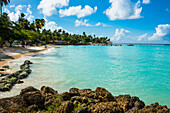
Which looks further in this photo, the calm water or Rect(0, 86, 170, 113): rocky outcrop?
the calm water

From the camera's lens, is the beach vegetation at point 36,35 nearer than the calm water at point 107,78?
No

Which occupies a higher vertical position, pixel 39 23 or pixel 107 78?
pixel 39 23

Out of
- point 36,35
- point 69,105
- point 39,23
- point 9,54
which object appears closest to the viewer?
point 69,105

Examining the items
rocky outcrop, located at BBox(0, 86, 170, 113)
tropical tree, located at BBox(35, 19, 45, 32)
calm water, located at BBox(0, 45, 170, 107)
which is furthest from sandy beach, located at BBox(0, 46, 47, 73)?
tropical tree, located at BBox(35, 19, 45, 32)

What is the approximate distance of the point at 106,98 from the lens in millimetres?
5688

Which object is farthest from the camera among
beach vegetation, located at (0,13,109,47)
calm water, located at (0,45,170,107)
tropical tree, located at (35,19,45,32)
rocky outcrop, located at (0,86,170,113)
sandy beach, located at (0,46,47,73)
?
tropical tree, located at (35,19,45,32)

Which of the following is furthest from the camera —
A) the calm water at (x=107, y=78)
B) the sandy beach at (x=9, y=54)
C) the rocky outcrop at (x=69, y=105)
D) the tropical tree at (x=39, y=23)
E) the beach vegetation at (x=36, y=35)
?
the tropical tree at (x=39, y=23)

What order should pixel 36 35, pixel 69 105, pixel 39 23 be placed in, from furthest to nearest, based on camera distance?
pixel 39 23 → pixel 36 35 → pixel 69 105

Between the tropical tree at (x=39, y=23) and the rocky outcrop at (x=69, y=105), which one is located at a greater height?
the tropical tree at (x=39, y=23)

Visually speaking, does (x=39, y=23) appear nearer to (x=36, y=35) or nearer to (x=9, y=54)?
(x=36, y=35)

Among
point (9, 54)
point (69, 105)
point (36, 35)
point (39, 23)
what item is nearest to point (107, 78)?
point (69, 105)

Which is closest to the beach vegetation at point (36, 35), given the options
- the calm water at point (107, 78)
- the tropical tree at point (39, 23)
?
the tropical tree at point (39, 23)

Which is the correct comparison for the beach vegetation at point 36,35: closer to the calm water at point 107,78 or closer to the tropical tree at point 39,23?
the tropical tree at point 39,23

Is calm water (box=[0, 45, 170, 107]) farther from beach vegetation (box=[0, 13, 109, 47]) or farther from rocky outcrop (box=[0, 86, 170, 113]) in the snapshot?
beach vegetation (box=[0, 13, 109, 47])
